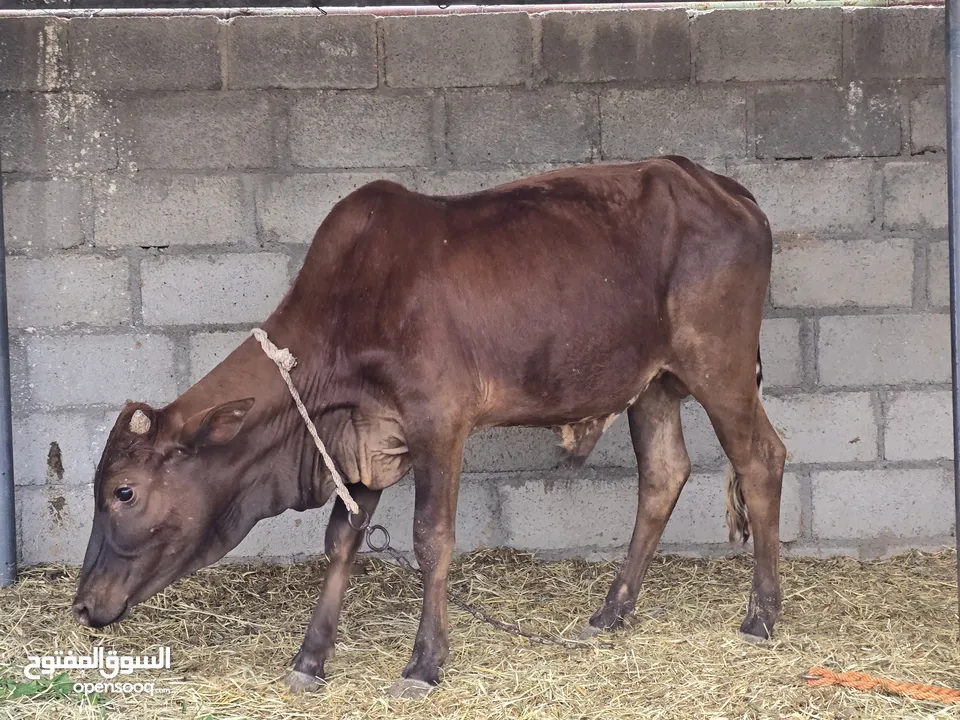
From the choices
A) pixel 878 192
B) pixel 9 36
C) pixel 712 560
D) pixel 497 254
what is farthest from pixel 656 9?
pixel 9 36

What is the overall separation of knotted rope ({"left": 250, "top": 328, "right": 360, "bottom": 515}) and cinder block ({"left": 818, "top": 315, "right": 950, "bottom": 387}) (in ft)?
7.71

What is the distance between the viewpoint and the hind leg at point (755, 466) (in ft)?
13.1

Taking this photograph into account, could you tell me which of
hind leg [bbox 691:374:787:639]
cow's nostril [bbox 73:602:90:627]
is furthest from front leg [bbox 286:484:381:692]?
hind leg [bbox 691:374:787:639]

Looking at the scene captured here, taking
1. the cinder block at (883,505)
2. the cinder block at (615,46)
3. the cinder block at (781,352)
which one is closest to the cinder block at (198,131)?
the cinder block at (615,46)

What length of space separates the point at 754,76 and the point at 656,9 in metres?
0.51

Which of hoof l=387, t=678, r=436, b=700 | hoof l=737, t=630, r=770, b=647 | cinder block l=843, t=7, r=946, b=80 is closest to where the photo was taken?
hoof l=387, t=678, r=436, b=700

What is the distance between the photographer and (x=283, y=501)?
361cm

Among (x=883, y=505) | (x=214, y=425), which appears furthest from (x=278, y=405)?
(x=883, y=505)

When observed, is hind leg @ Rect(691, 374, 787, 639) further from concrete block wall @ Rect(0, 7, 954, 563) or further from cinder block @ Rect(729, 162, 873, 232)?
cinder block @ Rect(729, 162, 873, 232)

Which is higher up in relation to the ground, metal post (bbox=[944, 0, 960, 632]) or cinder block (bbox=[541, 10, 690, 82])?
cinder block (bbox=[541, 10, 690, 82])

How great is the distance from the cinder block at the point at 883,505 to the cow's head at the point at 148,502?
2747 millimetres

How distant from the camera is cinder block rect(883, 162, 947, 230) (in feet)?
16.1

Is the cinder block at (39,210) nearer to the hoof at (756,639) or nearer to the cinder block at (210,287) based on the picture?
the cinder block at (210,287)

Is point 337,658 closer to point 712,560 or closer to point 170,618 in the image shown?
point 170,618
